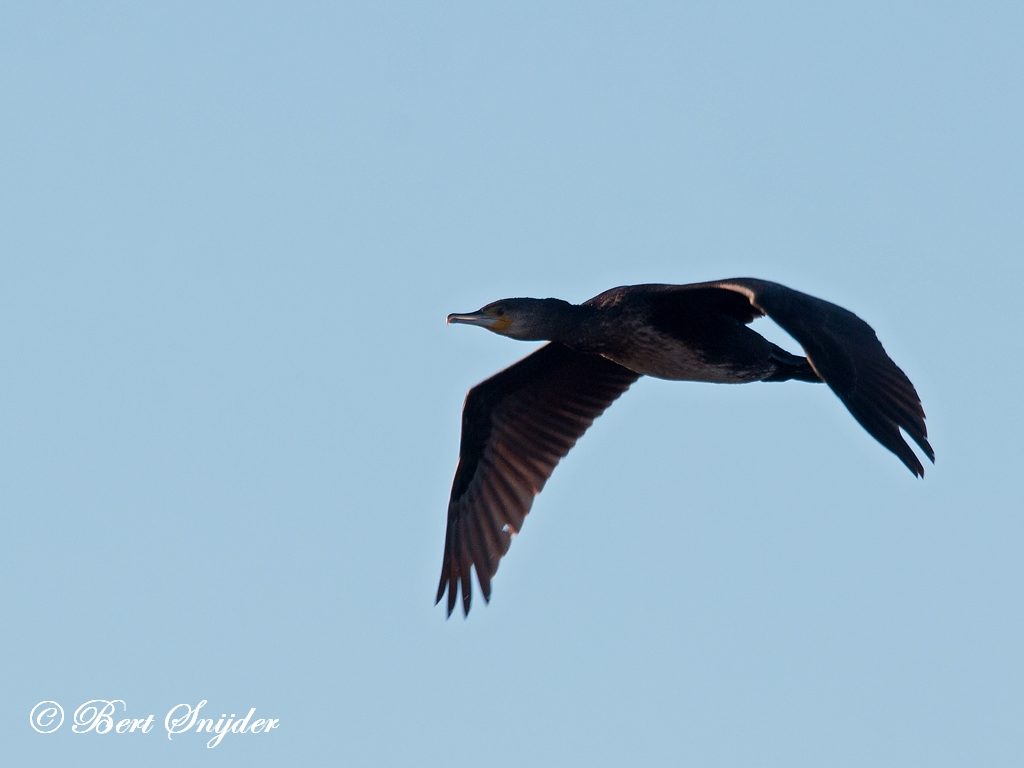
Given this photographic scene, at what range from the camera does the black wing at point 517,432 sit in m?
15.2

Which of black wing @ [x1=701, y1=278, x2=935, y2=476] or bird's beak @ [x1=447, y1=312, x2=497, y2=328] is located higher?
bird's beak @ [x1=447, y1=312, x2=497, y2=328]

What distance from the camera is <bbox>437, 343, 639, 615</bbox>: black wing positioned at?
49.9ft

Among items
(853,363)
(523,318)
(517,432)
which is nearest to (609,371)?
(517,432)

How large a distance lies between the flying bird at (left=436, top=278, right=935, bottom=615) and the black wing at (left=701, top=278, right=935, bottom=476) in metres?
0.01

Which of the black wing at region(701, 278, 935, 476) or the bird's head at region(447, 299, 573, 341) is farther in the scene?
the bird's head at region(447, 299, 573, 341)

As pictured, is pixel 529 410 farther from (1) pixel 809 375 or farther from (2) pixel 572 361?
(1) pixel 809 375

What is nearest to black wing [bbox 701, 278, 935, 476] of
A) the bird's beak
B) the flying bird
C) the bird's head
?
the flying bird

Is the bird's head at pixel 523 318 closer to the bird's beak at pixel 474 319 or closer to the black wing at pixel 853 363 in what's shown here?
the bird's beak at pixel 474 319

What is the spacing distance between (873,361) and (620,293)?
2.58 m

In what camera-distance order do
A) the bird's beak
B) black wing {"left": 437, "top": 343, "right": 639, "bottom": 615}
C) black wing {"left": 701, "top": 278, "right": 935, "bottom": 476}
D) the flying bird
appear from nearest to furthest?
black wing {"left": 701, "top": 278, "right": 935, "bottom": 476} → the flying bird → the bird's beak → black wing {"left": 437, "top": 343, "right": 639, "bottom": 615}

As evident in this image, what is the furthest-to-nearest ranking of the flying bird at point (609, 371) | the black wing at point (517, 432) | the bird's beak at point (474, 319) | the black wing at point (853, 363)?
1. the black wing at point (517, 432)
2. the bird's beak at point (474, 319)
3. the flying bird at point (609, 371)
4. the black wing at point (853, 363)

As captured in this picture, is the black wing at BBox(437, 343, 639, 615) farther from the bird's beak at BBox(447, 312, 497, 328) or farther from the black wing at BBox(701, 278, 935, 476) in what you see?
the black wing at BBox(701, 278, 935, 476)

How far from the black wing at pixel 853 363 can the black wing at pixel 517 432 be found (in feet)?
9.45

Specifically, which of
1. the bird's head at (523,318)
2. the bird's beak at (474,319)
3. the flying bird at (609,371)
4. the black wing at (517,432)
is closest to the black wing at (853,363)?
the flying bird at (609,371)
